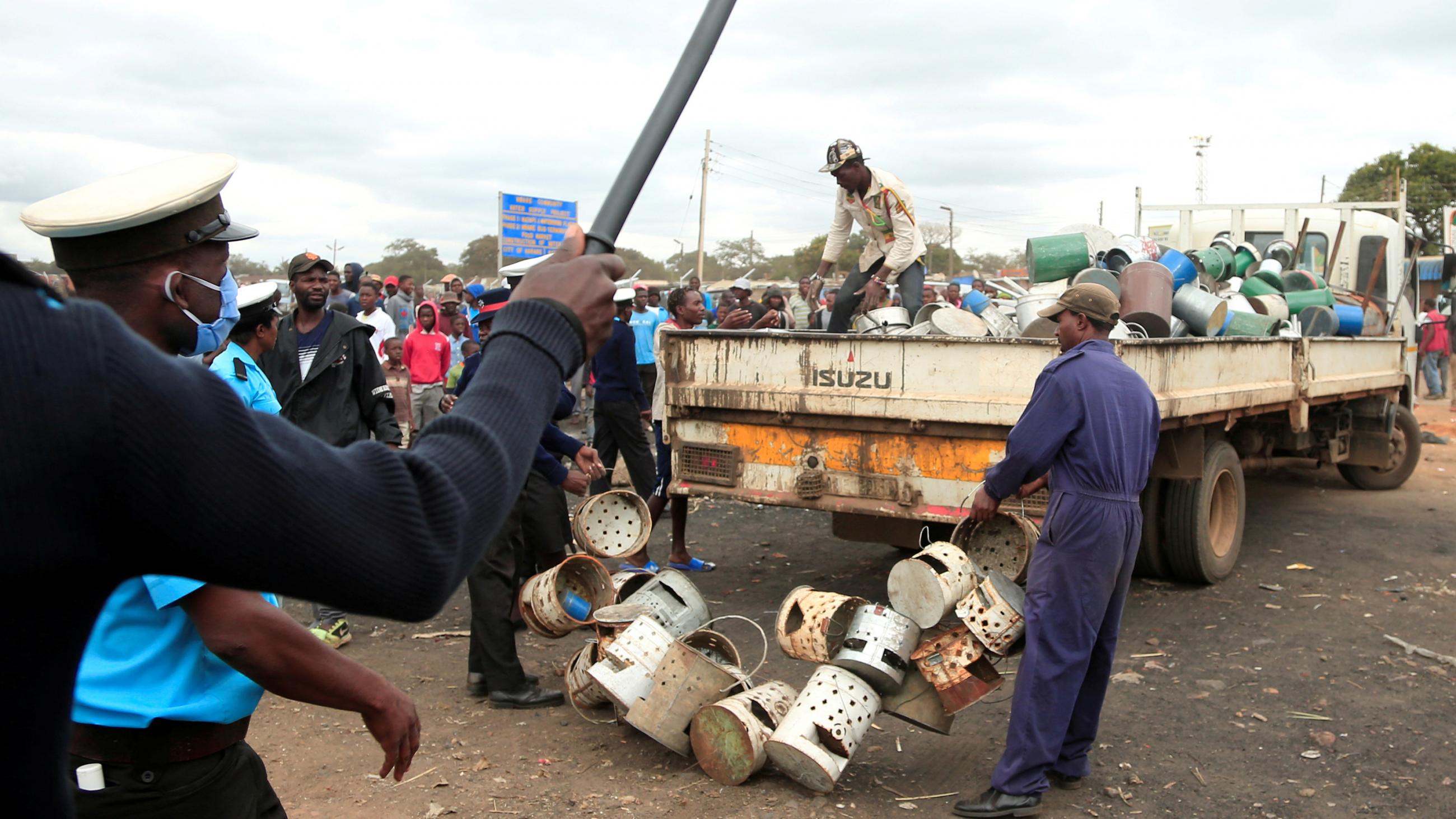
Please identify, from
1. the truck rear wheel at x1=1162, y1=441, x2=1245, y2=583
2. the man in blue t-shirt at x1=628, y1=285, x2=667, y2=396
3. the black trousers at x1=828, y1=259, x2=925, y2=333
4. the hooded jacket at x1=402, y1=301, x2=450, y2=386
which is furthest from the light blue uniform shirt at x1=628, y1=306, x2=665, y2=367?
the truck rear wheel at x1=1162, y1=441, x2=1245, y2=583

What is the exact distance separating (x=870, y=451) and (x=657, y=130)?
4440mm

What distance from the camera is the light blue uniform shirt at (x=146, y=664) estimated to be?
1815 mm

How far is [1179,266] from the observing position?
812 cm

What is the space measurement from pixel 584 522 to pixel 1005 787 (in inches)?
103

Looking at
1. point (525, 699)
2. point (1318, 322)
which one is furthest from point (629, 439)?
point (1318, 322)

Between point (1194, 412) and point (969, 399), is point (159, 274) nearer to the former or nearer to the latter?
point (969, 399)

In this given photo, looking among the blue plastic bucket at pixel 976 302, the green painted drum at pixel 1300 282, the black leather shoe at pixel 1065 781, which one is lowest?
the black leather shoe at pixel 1065 781

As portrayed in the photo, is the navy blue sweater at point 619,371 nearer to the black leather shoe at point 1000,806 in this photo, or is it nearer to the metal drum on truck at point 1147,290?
the metal drum on truck at point 1147,290

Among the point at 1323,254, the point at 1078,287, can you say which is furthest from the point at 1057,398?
the point at 1323,254

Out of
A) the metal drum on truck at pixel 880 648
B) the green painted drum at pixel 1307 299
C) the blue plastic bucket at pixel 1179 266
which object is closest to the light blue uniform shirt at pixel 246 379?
the metal drum on truck at pixel 880 648

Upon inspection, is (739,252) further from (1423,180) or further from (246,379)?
(246,379)

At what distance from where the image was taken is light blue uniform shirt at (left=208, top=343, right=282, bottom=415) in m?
2.56

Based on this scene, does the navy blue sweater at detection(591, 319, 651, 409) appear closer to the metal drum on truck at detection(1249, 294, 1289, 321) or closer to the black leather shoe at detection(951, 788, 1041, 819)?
the black leather shoe at detection(951, 788, 1041, 819)

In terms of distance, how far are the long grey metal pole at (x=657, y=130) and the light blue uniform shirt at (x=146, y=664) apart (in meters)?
0.92
